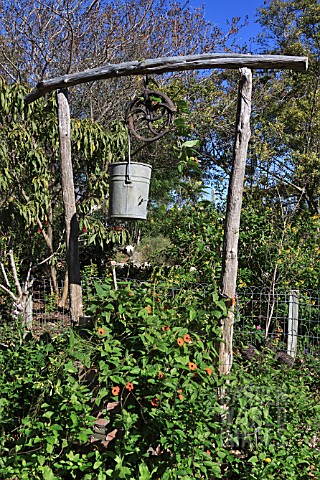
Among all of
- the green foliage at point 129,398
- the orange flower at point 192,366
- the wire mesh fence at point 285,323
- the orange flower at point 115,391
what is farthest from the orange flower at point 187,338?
the wire mesh fence at point 285,323

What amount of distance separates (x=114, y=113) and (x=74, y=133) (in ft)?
12.2

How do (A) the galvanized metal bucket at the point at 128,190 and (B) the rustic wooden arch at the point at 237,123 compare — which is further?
(A) the galvanized metal bucket at the point at 128,190

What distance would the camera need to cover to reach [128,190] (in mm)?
2936

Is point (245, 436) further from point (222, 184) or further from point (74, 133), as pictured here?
point (222, 184)

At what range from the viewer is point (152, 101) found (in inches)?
125

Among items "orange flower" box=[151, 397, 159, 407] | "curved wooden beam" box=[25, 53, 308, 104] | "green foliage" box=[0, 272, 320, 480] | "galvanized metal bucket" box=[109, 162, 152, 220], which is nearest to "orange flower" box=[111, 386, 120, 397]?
"green foliage" box=[0, 272, 320, 480]

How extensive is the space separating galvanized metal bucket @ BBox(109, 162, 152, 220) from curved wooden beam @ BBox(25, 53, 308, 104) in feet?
2.07

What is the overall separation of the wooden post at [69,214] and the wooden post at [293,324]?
2.12m

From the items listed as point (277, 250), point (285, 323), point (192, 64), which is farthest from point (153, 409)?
point (277, 250)

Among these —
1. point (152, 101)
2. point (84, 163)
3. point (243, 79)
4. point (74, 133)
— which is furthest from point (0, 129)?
point (243, 79)

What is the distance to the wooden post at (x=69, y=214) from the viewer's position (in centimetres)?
335

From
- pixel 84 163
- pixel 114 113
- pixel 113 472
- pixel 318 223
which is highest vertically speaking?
pixel 114 113

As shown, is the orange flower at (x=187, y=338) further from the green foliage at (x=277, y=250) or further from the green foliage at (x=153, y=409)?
the green foliage at (x=277, y=250)

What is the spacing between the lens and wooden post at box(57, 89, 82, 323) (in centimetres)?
335
